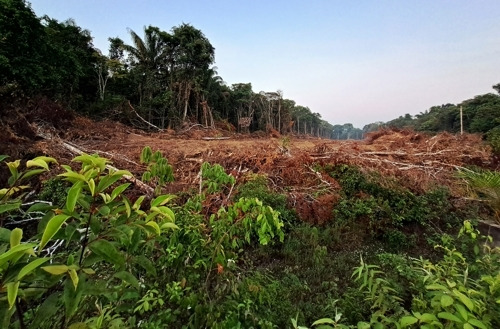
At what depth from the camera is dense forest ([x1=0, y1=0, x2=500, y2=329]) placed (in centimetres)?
74

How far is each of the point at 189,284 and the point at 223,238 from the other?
1.43 feet

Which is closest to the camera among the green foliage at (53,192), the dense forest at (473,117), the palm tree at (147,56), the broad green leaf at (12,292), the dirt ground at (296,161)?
the broad green leaf at (12,292)

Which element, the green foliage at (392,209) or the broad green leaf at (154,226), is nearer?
the broad green leaf at (154,226)

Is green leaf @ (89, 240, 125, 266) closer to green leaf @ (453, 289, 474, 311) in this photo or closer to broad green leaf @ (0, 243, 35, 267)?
broad green leaf @ (0, 243, 35, 267)

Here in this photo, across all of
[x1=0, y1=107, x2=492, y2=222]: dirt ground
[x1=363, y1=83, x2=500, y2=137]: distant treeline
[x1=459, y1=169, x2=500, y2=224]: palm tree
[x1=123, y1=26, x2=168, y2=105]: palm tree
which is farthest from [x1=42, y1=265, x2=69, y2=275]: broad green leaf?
[x1=363, y1=83, x2=500, y2=137]: distant treeline

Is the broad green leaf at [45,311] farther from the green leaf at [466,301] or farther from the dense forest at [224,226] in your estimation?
the green leaf at [466,301]

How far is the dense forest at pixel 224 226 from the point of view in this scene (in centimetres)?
74

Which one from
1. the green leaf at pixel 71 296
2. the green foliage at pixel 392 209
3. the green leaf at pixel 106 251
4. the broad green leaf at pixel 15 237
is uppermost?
the broad green leaf at pixel 15 237

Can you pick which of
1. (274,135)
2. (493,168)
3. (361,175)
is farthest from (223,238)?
(274,135)

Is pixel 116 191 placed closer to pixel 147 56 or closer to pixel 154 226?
pixel 154 226

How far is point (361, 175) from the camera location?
543cm

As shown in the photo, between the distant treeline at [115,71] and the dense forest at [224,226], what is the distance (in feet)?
0.34

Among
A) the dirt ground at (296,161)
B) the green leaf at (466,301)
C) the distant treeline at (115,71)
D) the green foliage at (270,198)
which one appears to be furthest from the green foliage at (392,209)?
the distant treeline at (115,71)

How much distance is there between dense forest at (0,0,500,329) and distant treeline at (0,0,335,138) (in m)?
0.10
